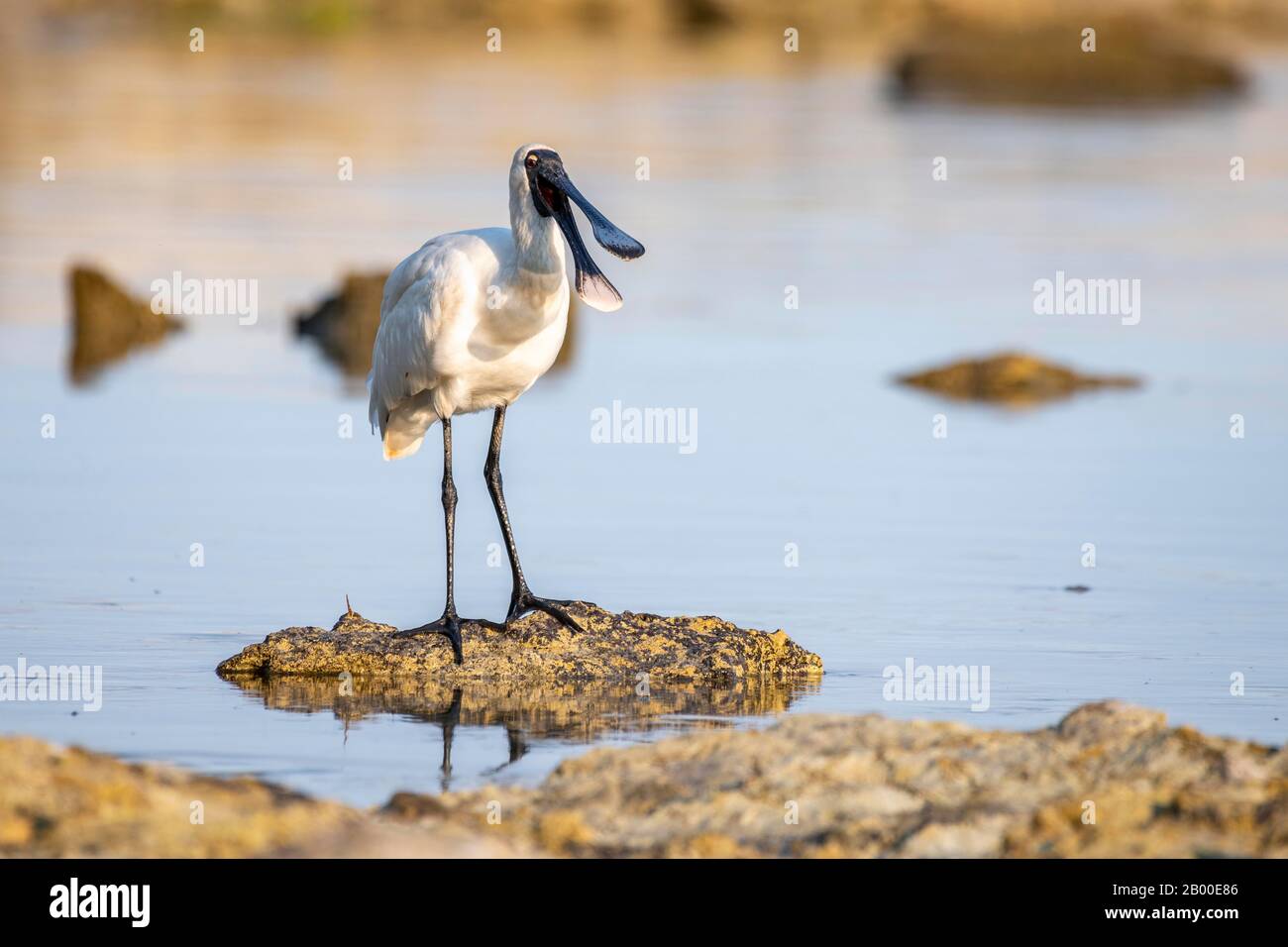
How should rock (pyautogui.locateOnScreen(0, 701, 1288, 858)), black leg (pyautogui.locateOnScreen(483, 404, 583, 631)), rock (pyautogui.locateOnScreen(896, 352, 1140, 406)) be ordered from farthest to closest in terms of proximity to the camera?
rock (pyautogui.locateOnScreen(896, 352, 1140, 406)), black leg (pyautogui.locateOnScreen(483, 404, 583, 631)), rock (pyautogui.locateOnScreen(0, 701, 1288, 858))

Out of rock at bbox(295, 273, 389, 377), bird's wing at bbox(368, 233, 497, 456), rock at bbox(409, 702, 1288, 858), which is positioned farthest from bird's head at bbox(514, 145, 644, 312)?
rock at bbox(295, 273, 389, 377)

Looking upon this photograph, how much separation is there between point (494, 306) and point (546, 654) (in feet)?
5.77

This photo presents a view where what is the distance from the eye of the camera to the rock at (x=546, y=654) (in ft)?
37.9

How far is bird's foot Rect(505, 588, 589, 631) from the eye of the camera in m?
11.9

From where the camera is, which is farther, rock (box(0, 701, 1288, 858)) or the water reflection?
the water reflection

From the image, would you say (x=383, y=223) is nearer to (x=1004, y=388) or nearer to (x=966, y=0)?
(x=1004, y=388)

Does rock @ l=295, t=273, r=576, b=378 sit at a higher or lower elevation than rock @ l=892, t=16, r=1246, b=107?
lower

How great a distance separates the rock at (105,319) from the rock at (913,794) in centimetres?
1542

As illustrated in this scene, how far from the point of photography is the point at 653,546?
1509cm

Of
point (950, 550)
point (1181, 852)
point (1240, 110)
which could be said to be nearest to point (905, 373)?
point (950, 550)

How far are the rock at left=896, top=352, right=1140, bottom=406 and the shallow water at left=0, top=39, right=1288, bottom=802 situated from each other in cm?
41

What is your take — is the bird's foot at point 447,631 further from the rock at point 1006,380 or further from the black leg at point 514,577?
the rock at point 1006,380

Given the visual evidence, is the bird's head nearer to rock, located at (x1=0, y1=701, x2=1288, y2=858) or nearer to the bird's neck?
the bird's neck

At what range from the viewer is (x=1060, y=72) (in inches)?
2376
